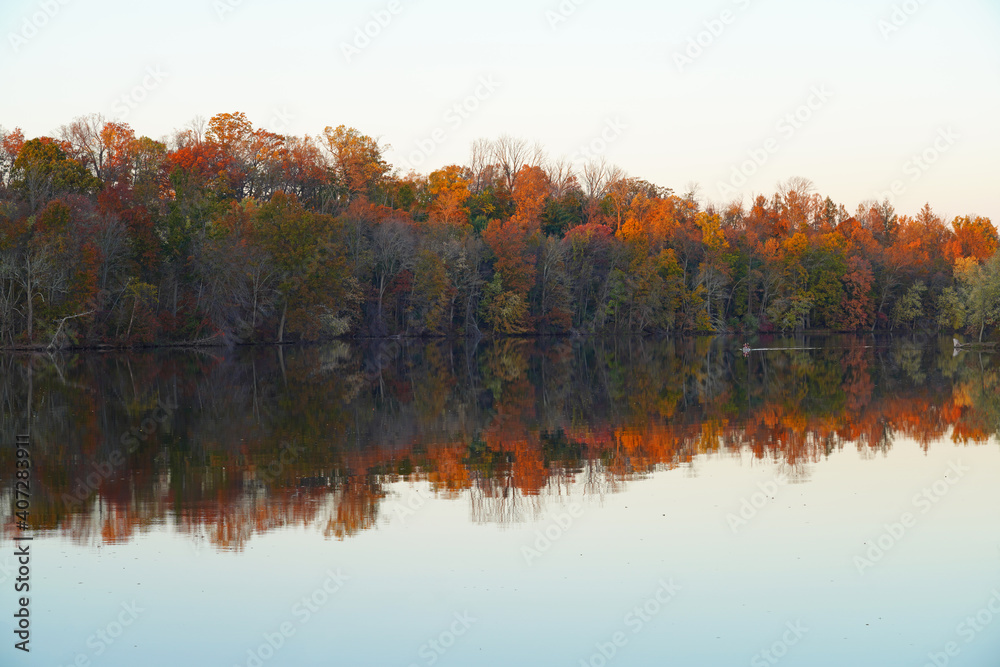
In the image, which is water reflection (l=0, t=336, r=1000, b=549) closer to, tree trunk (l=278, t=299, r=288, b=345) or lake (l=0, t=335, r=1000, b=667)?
lake (l=0, t=335, r=1000, b=667)

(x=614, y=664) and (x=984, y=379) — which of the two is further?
(x=984, y=379)

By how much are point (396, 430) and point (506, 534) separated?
9.07m

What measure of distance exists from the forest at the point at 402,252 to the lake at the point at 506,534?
31.2 meters

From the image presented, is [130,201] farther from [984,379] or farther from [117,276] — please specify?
[984,379]

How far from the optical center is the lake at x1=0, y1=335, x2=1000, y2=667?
8.40 m

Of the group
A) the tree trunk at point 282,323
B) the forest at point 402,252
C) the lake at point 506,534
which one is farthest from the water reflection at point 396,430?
the tree trunk at point 282,323

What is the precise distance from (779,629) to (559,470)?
23.8 ft

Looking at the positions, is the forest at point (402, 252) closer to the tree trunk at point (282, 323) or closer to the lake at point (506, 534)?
the tree trunk at point (282, 323)

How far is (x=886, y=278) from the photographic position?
335ft

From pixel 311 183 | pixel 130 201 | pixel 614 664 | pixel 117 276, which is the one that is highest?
pixel 311 183

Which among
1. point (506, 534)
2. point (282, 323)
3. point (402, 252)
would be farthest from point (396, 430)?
point (402, 252)

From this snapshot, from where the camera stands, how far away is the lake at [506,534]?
8.40 meters

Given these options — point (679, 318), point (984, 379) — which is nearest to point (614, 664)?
point (984, 379)

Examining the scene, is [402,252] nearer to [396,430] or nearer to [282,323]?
[282,323]
